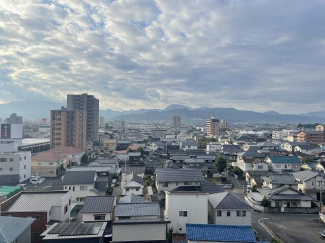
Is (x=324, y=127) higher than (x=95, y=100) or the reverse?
the reverse

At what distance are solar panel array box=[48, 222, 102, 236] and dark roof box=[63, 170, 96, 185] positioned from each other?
8.36 metres

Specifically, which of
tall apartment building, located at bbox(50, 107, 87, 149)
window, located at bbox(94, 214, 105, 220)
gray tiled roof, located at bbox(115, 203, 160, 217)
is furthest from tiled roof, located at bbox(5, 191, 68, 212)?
tall apartment building, located at bbox(50, 107, 87, 149)

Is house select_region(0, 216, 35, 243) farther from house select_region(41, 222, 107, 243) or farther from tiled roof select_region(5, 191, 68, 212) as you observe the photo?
tiled roof select_region(5, 191, 68, 212)

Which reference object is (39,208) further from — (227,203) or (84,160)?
(84,160)

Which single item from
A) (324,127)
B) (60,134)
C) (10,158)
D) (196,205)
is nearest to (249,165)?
(196,205)

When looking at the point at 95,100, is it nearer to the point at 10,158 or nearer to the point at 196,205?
the point at 10,158

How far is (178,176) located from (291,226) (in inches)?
310

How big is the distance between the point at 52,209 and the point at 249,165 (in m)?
21.8

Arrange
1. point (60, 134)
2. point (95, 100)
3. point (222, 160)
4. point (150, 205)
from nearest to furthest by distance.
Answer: point (150, 205) < point (222, 160) < point (60, 134) < point (95, 100)

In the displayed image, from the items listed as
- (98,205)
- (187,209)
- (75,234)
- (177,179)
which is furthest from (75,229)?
(177,179)

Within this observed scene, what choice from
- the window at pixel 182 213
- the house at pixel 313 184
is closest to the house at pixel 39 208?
the window at pixel 182 213

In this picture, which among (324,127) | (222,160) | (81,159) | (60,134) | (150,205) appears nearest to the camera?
(150,205)

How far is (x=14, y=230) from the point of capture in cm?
881

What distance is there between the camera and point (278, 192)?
17.1 m
